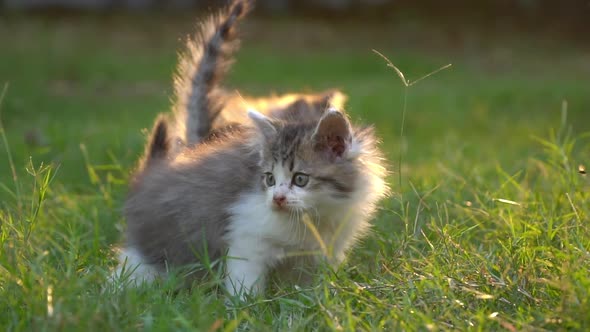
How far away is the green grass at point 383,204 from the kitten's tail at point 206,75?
0.69 m

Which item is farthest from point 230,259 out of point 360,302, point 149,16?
point 149,16

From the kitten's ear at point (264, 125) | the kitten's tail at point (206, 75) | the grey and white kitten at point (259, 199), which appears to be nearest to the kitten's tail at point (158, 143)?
the kitten's tail at point (206, 75)

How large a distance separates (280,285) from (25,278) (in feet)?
3.65

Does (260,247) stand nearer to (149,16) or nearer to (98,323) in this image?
(98,323)

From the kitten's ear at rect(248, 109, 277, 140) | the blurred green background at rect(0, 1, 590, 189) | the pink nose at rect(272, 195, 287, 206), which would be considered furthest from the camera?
the blurred green background at rect(0, 1, 590, 189)

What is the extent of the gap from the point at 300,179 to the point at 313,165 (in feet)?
0.26

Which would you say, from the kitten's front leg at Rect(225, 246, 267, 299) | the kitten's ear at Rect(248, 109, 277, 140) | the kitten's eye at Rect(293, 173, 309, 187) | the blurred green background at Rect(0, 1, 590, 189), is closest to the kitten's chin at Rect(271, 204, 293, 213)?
the kitten's eye at Rect(293, 173, 309, 187)

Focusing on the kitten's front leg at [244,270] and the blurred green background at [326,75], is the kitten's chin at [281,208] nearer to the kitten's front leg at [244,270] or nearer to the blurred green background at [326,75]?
the kitten's front leg at [244,270]

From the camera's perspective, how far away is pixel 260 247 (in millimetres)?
3096

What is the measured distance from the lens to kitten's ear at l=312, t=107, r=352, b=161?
2.98 meters

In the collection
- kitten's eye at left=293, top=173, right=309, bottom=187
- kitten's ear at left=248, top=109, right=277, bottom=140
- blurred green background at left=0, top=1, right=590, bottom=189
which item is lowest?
blurred green background at left=0, top=1, right=590, bottom=189

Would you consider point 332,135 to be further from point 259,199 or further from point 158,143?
point 158,143

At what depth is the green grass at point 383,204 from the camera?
2477mm

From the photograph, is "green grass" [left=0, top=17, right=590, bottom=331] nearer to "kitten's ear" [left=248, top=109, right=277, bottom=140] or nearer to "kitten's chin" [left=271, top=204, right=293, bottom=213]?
"kitten's chin" [left=271, top=204, right=293, bottom=213]
